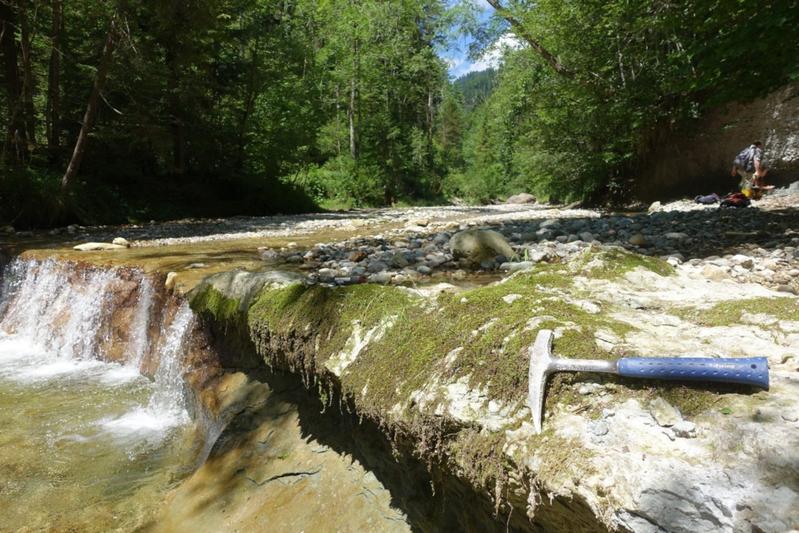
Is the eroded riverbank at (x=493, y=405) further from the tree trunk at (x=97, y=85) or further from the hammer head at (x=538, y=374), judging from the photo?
the tree trunk at (x=97, y=85)

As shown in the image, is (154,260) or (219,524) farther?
(154,260)

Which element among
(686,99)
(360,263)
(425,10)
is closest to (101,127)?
(360,263)

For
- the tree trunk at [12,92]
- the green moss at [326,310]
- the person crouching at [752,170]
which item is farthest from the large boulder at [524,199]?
the green moss at [326,310]

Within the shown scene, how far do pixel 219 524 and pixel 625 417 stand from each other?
8.38 ft

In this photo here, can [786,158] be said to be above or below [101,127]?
below

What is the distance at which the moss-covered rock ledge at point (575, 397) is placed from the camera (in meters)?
1.20

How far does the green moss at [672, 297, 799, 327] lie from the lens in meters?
1.91

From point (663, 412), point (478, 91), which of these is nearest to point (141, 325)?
point (663, 412)

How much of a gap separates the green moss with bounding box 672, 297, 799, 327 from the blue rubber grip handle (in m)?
0.64

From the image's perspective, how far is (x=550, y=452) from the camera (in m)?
1.44

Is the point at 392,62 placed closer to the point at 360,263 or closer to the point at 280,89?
the point at 280,89

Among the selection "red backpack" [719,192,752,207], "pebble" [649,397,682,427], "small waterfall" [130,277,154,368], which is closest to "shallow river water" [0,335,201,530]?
"small waterfall" [130,277,154,368]

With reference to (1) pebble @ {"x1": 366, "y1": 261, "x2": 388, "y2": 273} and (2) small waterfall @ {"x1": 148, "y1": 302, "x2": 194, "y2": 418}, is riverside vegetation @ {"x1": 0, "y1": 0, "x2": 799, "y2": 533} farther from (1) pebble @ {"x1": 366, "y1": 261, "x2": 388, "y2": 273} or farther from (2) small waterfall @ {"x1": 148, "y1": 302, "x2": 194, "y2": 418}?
(1) pebble @ {"x1": 366, "y1": 261, "x2": 388, "y2": 273}

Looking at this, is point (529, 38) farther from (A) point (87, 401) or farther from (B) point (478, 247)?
(A) point (87, 401)
